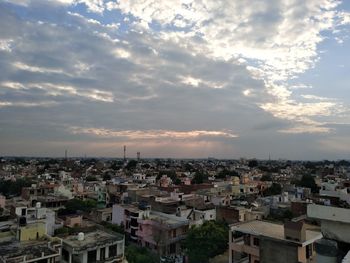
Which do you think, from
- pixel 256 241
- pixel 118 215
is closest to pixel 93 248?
pixel 256 241

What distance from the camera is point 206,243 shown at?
2797 cm

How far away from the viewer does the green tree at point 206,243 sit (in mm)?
27969

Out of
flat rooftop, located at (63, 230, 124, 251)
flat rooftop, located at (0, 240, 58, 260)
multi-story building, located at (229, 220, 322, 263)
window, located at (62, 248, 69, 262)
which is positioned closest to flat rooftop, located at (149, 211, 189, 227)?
flat rooftop, located at (63, 230, 124, 251)

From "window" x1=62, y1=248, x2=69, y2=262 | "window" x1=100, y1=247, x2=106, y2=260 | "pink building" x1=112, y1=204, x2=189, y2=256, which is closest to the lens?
"window" x1=62, y1=248, x2=69, y2=262

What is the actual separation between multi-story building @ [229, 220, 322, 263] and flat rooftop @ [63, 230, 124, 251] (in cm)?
876

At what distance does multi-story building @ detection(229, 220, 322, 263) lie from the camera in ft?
65.2

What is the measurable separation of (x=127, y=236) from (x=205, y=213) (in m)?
8.89

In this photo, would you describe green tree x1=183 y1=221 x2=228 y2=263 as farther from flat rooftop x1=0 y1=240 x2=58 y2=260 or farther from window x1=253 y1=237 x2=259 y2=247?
flat rooftop x1=0 y1=240 x2=58 y2=260

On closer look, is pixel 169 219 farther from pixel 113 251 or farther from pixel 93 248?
pixel 93 248

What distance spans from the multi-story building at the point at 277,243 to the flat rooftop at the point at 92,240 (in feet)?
28.7

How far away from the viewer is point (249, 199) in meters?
49.9

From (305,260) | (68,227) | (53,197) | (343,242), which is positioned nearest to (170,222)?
(68,227)

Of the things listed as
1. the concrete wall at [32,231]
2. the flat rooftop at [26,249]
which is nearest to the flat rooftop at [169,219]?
the concrete wall at [32,231]

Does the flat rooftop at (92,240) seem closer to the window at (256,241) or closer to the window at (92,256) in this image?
the window at (92,256)
